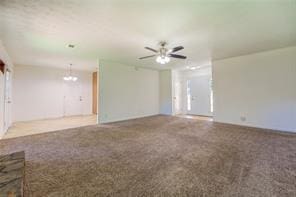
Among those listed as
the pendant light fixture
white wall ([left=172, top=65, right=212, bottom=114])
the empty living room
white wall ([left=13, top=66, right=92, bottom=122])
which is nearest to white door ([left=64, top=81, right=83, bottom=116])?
white wall ([left=13, top=66, right=92, bottom=122])

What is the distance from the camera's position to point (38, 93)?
7.62m

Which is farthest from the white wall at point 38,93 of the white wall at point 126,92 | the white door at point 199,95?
the white door at point 199,95

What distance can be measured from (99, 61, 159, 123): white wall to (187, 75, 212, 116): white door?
6.97 feet

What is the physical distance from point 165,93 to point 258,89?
4.72 m

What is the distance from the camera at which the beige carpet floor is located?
6.70ft

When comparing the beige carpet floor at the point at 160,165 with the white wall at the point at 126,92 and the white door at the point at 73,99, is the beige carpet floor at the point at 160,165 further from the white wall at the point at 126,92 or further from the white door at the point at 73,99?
the white door at the point at 73,99

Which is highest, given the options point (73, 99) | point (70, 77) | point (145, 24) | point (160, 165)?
point (145, 24)

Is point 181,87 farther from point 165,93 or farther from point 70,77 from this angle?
point 70,77

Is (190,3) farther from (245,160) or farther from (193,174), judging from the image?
(245,160)

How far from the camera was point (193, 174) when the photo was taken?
Answer: 2406 mm

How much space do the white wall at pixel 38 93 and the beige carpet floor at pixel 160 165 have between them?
366 centimetres

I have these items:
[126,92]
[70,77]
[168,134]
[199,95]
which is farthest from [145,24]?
[199,95]

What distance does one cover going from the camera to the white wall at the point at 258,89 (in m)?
4.90

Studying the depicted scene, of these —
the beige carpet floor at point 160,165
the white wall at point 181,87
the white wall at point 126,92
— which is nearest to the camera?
the beige carpet floor at point 160,165
